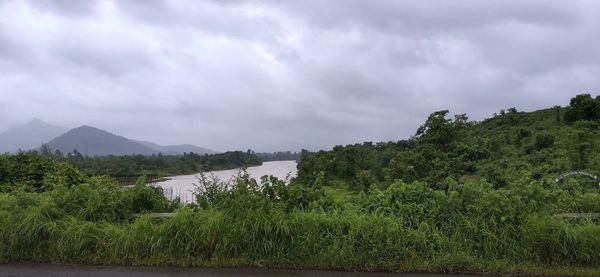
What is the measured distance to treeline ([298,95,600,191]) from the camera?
43.5 feet

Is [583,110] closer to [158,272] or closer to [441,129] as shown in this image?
[441,129]

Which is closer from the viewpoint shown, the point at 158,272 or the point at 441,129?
the point at 158,272

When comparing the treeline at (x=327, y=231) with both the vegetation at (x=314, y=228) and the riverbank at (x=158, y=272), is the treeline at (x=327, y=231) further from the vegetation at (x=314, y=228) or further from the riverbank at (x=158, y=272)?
the riverbank at (x=158, y=272)

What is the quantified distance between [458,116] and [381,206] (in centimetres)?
1491

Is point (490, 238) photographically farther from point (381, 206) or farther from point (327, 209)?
point (327, 209)

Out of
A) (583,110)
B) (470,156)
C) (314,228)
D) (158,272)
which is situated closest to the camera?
(158,272)

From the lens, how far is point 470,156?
19062 mm

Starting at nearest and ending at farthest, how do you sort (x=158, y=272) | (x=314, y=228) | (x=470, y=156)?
(x=158, y=272)
(x=314, y=228)
(x=470, y=156)

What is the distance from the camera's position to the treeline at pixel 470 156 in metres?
13.3

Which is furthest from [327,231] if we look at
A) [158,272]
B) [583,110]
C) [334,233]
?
[583,110]

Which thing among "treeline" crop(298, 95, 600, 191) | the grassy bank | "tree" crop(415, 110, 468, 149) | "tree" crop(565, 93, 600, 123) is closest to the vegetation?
the grassy bank

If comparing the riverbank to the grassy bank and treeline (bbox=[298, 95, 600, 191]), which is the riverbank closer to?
the grassy bank

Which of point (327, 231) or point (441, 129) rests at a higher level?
point (441, 129)

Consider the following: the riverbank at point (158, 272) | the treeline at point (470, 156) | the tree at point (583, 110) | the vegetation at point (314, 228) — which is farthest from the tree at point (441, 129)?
the riverbank at point (158, 272)
